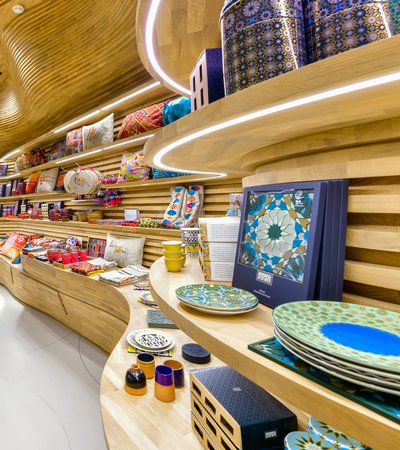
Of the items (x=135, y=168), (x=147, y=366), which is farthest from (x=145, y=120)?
(x=147, y=366)

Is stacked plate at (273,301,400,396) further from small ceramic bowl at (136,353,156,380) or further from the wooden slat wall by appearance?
the wooden slat wall

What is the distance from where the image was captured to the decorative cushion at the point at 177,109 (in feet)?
7.87

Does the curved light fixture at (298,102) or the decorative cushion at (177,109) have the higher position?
the decorative cushion at (177,109)

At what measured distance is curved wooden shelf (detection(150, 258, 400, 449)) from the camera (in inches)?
13.3

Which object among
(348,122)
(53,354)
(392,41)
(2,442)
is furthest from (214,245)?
(53,354)

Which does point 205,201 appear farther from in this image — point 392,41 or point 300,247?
point 392,41

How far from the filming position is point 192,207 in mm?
2760

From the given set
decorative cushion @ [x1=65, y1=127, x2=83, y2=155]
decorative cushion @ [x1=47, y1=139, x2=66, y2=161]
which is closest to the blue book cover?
decorative cushion @ [x1=65, y1=127, x2=83, y2=155]

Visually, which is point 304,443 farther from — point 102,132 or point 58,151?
point 58,151

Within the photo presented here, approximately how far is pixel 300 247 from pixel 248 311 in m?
0.20

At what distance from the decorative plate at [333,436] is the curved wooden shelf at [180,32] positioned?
49.5 inches

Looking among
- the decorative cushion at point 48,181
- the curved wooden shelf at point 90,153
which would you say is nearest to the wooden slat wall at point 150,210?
the decorative cushion at point 48,181

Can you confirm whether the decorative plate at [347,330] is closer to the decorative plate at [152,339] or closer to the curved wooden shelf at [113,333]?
the curved wooden shelf at [113,333]

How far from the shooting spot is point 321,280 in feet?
2.02
